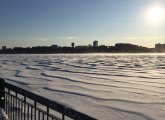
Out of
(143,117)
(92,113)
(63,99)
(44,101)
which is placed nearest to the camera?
(44,101)

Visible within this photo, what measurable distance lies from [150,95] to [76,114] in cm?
1249

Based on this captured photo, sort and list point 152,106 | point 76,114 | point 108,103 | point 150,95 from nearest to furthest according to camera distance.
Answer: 1. point 76,114
2. point 152,106
3. point 108,103
4. point 150,95

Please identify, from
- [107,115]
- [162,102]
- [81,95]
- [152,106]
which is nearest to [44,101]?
[107,115]

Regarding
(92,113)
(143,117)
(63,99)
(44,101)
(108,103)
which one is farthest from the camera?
(63,99)

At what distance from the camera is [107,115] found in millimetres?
10430

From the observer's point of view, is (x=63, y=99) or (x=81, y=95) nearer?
(x=63, y=99)

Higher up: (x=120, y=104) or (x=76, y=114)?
(x=76, y=114)

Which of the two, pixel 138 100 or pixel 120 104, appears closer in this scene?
pixel 120 104

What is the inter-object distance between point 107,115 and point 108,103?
2364mm

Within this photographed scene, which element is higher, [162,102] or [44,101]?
[44,101]

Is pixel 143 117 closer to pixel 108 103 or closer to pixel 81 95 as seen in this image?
pixel 108 103

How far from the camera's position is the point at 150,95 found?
1488 centimetres

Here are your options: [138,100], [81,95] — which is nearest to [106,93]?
[81,95]

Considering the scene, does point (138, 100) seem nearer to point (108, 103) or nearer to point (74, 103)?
point (108, 103)
